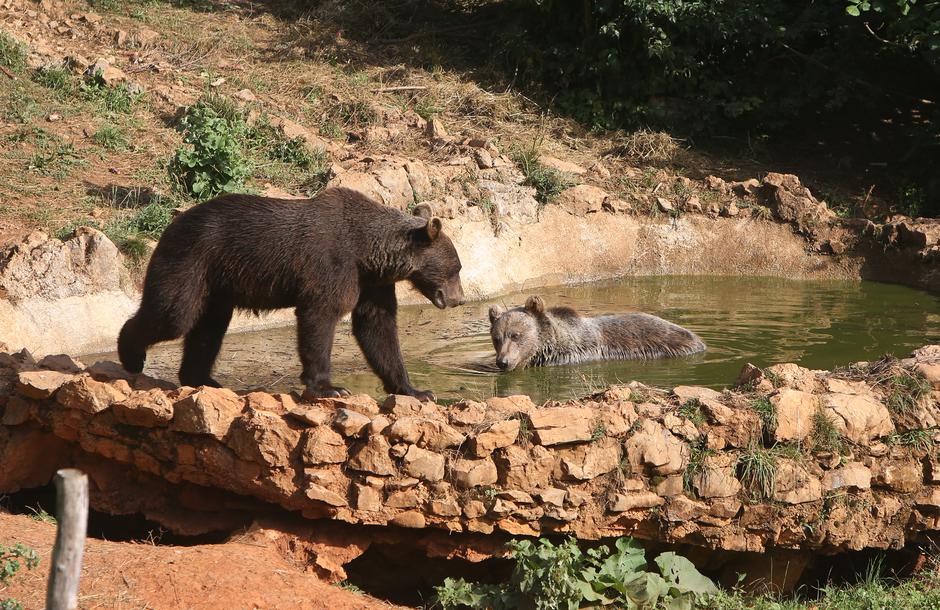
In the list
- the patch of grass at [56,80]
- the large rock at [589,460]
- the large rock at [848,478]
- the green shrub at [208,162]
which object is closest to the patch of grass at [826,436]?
the large rock at [848,478]

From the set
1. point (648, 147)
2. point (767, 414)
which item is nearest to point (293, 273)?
point (767, 414)

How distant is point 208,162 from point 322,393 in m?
5.78

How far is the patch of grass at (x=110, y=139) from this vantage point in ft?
44.8

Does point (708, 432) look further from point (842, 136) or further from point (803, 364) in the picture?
point (842, 136)

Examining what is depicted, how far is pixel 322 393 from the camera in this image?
722cm

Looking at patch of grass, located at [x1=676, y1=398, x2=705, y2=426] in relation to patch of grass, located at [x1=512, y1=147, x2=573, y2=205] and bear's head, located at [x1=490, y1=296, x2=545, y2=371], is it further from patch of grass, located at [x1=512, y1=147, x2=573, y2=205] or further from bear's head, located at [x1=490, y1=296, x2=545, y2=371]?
patch of grass, located at [x1=512, y1=147, x2=573, y2=205]

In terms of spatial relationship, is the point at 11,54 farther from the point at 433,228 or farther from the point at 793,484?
the point at 793,484

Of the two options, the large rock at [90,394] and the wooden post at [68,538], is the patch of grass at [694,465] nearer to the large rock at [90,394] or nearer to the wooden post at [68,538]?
the large rock at [90,394]

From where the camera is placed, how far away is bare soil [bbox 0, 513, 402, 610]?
5.30 m

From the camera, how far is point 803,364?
9.41 meters

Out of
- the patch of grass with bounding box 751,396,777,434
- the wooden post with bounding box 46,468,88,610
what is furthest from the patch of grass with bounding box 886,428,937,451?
the wooden post with bounding box 46,468,88,610

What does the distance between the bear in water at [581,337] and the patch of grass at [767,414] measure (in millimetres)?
3985

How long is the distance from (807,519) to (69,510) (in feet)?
15.1

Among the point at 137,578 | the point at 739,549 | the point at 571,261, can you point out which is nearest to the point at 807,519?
the point at 739,549
